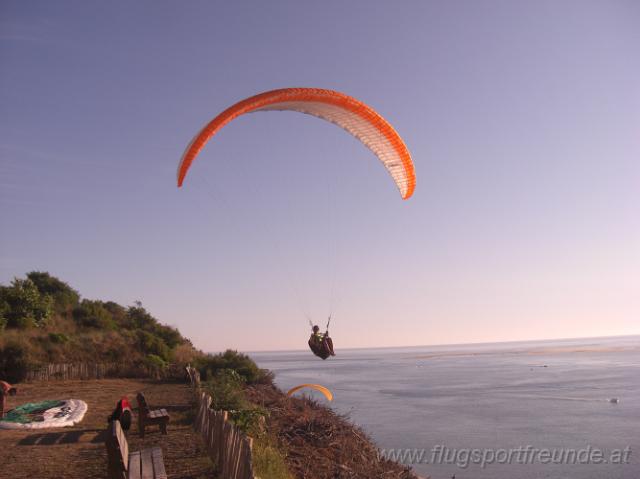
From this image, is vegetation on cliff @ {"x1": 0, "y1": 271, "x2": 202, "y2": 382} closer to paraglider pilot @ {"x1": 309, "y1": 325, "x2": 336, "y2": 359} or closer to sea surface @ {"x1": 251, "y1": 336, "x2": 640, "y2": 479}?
sea surface @ {"x1": 251, "y1": 336, "x2": 640, "y2": 479}

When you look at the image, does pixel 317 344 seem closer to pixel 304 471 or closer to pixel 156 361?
pixel 304 471

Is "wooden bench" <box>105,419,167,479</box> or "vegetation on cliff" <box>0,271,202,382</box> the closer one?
"wooden bench" <box>105,419,167,479</box>

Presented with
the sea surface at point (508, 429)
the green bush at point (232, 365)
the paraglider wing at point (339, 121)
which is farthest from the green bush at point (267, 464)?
the green bush at point (232, 365)

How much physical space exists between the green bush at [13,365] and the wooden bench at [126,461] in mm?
16498

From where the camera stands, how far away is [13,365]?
20.9 meters

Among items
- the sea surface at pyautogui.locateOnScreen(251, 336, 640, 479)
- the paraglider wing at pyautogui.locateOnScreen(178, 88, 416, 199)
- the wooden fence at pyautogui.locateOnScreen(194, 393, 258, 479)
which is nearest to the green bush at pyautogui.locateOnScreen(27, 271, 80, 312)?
the sea surface at pyautogui.locateOnScreen(251, 336, 640, 479)

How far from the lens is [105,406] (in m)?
14.7

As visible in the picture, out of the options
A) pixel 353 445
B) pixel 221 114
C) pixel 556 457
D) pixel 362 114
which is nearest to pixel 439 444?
pixel 556 457

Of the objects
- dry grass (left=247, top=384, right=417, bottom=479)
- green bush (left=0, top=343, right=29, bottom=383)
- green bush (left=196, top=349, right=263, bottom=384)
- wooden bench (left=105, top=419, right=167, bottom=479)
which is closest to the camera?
wooden bench (left=105, top=419, right=167, bottom=479)

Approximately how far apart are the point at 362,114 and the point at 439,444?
583 inches

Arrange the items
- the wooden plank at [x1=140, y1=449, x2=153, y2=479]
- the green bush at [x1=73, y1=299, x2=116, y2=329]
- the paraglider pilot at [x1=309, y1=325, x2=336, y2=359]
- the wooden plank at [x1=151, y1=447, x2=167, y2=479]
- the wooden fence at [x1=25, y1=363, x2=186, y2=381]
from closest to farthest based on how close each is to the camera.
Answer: the wooden plank at [x1=151, y1=447, x2=167, y2=479], the wooden plank at [x1=140, y1=449, x2=153, y2=479], the paraglider pilot at [x1=309, y1=325, x2=336, y2=359], the wooden fence at [x1=25, y1=363, x2=186, y2=381], the green bush at [x1=73, y1=299, x2=116, y2=329]

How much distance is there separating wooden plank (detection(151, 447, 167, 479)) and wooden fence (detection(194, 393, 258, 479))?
0.94m

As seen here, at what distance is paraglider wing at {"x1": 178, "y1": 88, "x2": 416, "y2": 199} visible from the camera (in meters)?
12.7

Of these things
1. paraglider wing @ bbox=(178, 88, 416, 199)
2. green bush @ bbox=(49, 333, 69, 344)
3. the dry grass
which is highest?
paraglider wing @ bbox=(178, 88, 416, 199)
